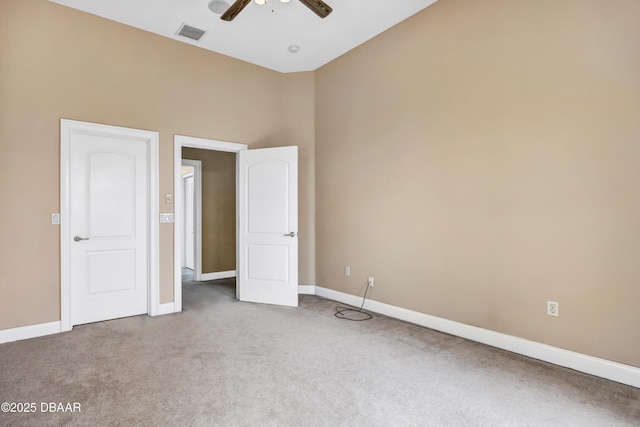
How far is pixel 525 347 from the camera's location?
9.35 ft

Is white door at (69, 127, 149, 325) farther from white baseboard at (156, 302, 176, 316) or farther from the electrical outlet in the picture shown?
the electrical outlet

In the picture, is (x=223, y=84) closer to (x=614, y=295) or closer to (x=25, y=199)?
(x=25, y=199)

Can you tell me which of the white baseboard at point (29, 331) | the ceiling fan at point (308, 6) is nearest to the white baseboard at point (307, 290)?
the white baseboard at point (29, 331)

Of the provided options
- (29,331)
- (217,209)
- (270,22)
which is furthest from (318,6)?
(217,209)

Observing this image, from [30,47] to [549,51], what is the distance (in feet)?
15.7

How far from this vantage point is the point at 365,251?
4336 mm

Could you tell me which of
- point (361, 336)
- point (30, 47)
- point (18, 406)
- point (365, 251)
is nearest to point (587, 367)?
point (361, 336)

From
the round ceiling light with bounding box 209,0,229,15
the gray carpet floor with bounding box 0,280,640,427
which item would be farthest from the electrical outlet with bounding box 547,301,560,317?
the round ceiling light with bounding box 209,0,229,15

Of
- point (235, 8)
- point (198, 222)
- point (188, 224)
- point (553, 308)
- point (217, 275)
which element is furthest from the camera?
point (188, 224)

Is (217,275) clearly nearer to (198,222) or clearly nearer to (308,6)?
(198,222)

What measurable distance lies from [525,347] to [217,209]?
5.27 m

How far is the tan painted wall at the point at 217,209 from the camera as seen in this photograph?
6273 mm

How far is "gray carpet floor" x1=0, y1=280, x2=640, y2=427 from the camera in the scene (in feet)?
6.59

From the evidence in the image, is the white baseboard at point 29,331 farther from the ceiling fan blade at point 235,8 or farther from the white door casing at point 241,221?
the ceiling fan blade at point 235,8
